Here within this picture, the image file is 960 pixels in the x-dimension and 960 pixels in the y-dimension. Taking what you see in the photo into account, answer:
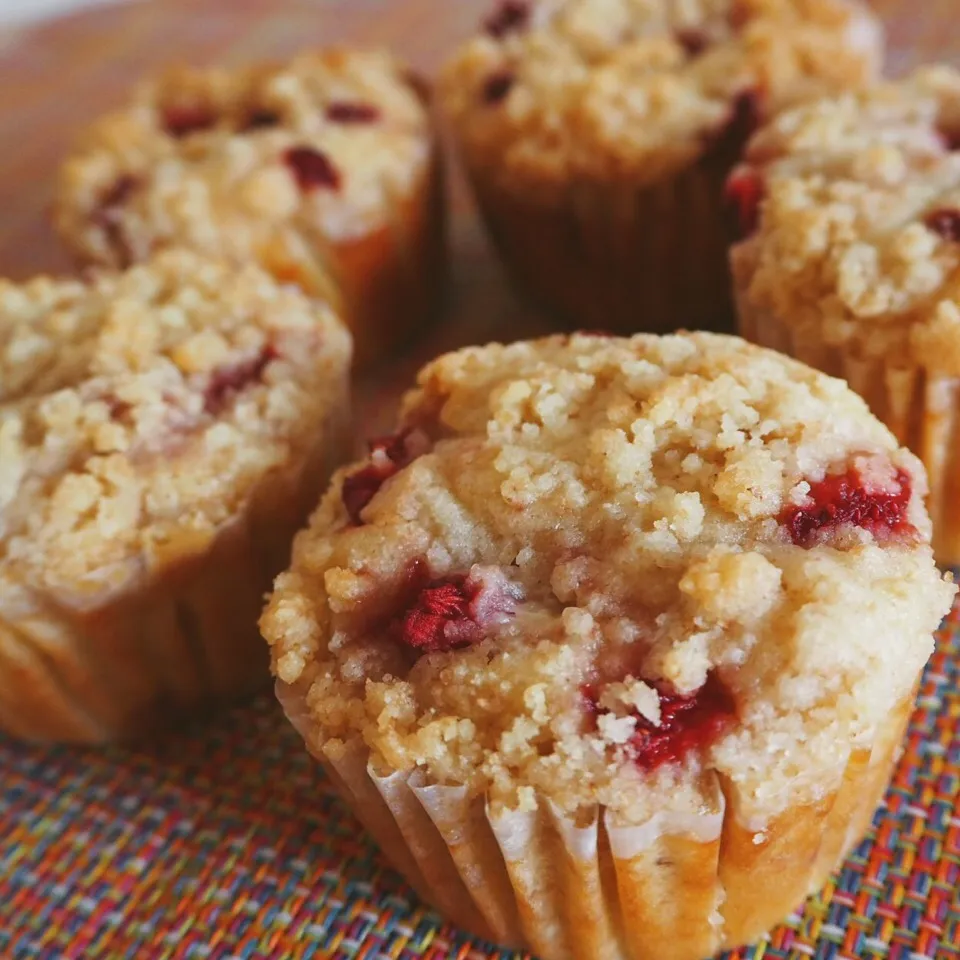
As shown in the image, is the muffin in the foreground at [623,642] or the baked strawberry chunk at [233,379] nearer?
the muffin in the foreground at [623,642]

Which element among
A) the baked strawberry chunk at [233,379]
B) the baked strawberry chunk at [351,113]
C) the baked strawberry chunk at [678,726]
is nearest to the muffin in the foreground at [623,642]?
the baked strawberry chunk at [678,726]

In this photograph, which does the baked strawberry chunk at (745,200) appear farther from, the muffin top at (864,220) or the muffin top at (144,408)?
the muffin top at (144,408)

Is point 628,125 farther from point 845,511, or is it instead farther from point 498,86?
point 845,511

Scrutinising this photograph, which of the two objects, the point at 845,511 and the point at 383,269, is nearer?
the point at 845,511

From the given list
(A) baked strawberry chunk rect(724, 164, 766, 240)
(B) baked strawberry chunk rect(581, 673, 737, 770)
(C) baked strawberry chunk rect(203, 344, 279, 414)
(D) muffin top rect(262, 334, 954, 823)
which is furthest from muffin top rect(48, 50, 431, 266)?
(B) baked strawberry chunk rect(581, 673, 737, 770)

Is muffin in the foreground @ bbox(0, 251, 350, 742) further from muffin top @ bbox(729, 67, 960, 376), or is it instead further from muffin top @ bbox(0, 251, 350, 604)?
muffin top @ bbox(729, 67, 960, 376)

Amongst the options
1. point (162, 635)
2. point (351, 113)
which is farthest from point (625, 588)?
point (351, 113)
